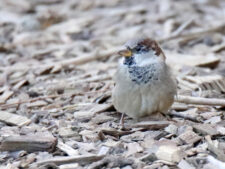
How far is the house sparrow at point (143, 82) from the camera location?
3346mm

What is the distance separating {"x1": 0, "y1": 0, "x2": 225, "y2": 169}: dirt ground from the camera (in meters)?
2.93

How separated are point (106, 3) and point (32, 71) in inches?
95.4

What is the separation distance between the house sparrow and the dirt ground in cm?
11

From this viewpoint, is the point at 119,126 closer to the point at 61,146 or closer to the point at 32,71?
the point at 61,146

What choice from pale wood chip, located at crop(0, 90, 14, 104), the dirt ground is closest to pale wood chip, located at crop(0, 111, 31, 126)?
the dirt ground

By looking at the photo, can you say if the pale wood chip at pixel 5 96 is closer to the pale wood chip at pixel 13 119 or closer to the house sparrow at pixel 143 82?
the pale wood chip at pixel 13 119

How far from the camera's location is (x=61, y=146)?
3.05 meters

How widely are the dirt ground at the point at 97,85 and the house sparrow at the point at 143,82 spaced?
4.2 inches

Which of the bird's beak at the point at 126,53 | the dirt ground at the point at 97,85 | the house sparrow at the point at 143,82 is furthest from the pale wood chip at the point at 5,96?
the bird's beak at the point at 126,53

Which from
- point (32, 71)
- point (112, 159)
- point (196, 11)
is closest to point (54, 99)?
point (32, 71)

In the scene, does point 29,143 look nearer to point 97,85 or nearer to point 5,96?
point 5,96

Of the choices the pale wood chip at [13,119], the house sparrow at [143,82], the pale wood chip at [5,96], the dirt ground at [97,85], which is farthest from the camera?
the pale wood chip at [5,96]

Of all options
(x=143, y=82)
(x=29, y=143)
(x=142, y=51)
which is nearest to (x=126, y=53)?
(x=142, y=51)

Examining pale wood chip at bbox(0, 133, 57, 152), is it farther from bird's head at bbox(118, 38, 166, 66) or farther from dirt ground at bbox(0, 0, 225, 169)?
bird's head at bbox(118, 38, 166, 66)
